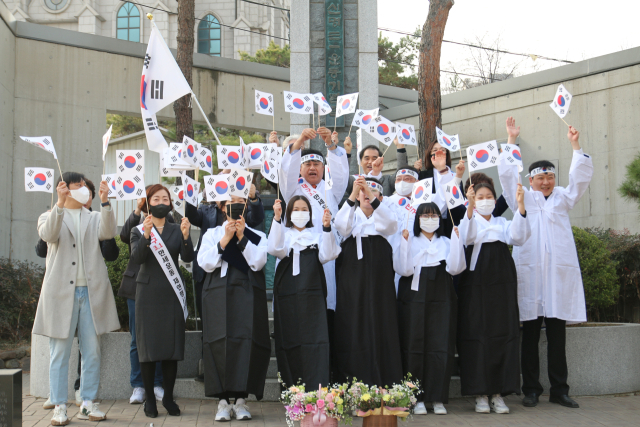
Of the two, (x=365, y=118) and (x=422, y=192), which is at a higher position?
(x=365, y=118)

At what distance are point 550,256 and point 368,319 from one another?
77.8 inches

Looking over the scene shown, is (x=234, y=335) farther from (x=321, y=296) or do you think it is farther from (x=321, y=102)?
(x=321, y=102)

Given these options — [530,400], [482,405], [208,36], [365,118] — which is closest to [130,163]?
[365,118]

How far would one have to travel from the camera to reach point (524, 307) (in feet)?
20.6

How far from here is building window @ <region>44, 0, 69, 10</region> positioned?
133 ft

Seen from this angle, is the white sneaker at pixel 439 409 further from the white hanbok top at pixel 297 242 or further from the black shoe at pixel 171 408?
the black shoe at pixel 171 408

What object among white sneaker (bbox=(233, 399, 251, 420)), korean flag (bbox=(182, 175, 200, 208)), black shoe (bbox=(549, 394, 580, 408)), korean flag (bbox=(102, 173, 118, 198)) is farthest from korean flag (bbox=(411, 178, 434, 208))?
korean flag (bbox=(102, 173, 118, 198))

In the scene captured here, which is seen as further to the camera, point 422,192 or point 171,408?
point 422,192

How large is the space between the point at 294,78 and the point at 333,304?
194 inches

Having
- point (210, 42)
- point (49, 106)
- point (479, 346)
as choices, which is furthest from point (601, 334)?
point (210, 42)

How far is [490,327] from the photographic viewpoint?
6008 millimetres

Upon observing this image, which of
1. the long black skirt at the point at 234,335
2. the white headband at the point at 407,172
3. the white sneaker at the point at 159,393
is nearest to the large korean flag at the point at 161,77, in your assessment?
the long black skirt at the point at 234,335

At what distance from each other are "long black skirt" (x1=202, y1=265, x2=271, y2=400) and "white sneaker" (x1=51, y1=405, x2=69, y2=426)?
3.92ft

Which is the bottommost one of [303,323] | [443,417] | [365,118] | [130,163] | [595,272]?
[443,417]
